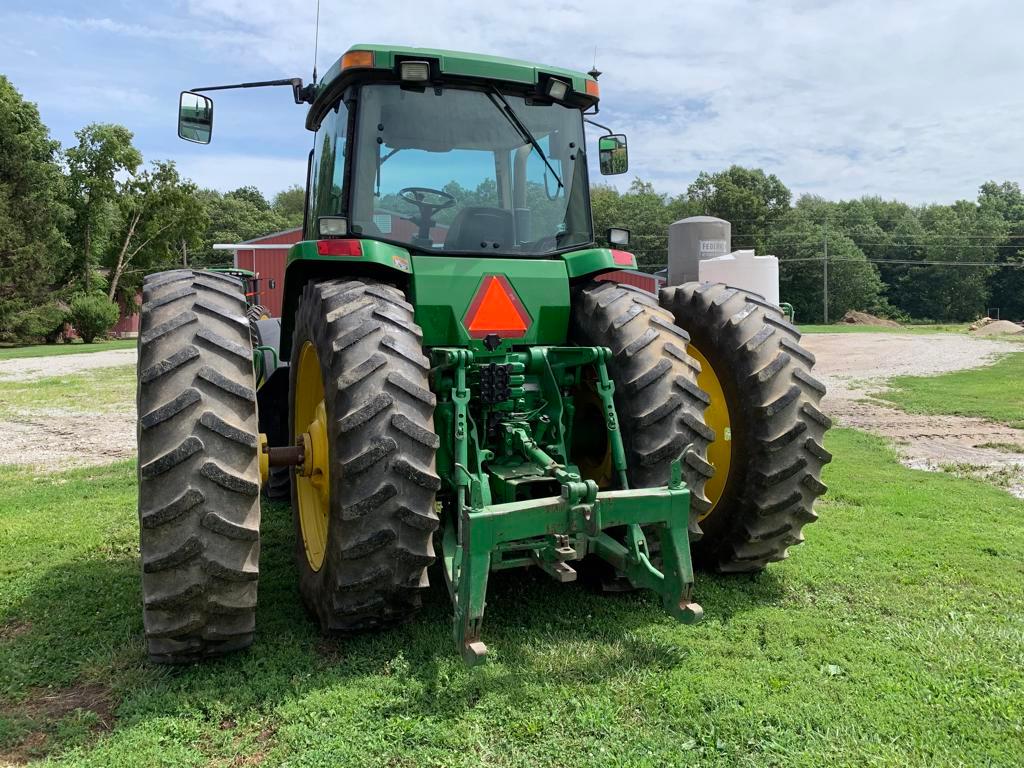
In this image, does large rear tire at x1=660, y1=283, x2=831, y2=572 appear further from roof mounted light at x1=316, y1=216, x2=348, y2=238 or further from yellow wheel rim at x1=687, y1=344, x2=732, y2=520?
roof mounted light at x1=316, y1=216, x2=348, y2=238

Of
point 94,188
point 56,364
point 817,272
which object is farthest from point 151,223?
point 817,272

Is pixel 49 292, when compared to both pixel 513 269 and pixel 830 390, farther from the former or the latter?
pixel 513 269

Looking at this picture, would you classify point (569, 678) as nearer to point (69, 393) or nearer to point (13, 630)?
point (13, 630)

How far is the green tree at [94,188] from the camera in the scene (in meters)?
39.2

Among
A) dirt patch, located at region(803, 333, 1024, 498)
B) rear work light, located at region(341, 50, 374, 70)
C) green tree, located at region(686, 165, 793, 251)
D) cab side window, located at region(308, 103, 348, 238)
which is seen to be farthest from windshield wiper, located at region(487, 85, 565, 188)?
green tree, located at region(686, 165, 793, 251)

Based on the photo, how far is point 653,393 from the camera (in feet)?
12.1

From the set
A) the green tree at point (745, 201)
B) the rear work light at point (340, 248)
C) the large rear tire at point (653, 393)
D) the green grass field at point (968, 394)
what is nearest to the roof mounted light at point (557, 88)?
the large rear tire at point (653, 393)

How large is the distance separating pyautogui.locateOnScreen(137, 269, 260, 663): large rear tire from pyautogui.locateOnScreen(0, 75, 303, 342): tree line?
3554 cm

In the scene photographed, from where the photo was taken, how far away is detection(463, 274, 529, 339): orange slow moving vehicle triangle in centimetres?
392

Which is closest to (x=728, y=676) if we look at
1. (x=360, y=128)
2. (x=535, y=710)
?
(x=535, y=710)

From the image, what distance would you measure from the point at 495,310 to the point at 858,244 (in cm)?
7930

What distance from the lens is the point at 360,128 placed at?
4.02m

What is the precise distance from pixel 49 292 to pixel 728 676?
1544 inches

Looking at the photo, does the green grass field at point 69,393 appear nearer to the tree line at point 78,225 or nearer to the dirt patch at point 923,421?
the dirt patch at point 923,421
